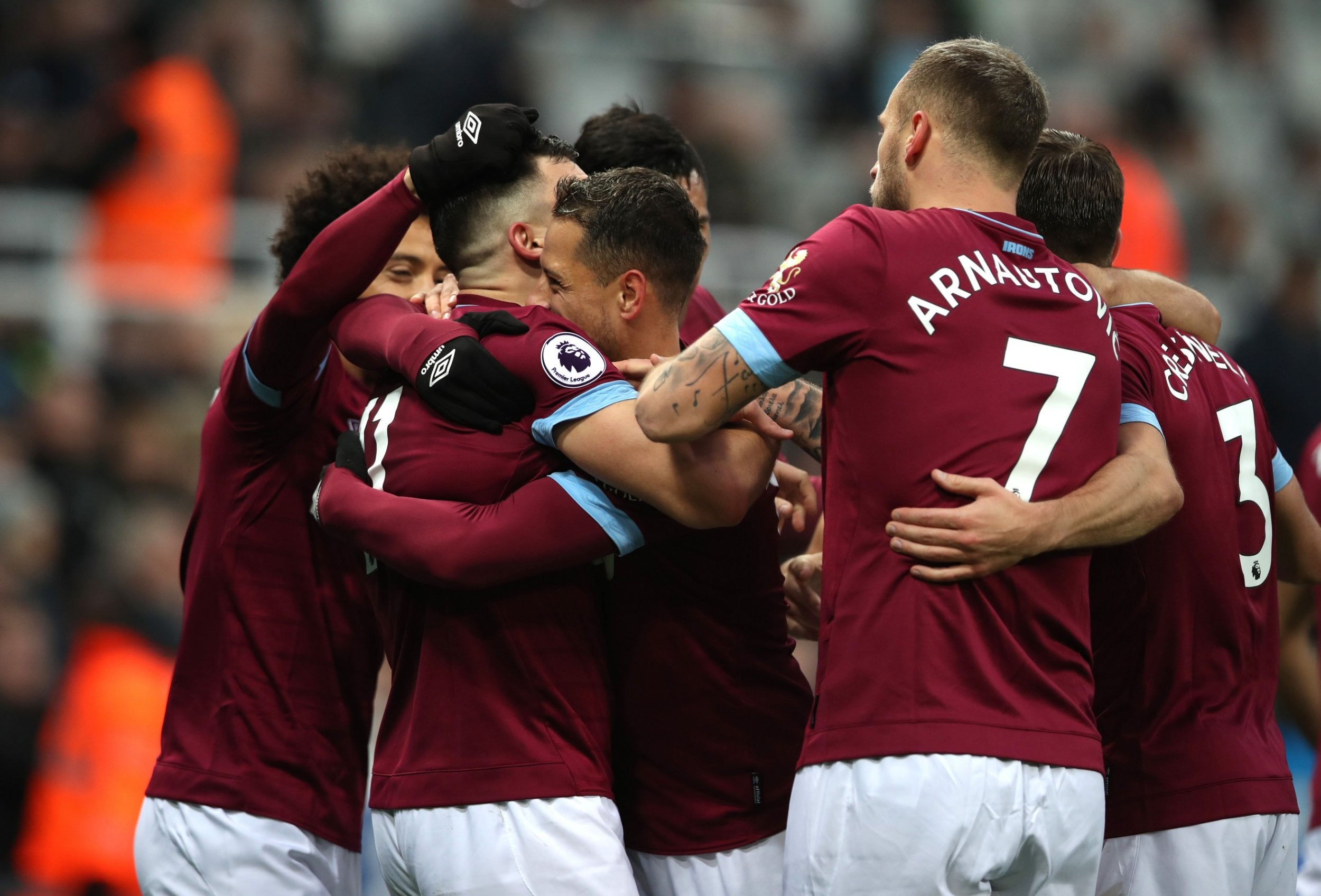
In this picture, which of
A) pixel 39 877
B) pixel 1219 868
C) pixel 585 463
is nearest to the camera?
pixel 585 463

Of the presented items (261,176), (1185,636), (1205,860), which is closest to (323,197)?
(1185,636)

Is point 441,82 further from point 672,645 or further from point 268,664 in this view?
point 672,645

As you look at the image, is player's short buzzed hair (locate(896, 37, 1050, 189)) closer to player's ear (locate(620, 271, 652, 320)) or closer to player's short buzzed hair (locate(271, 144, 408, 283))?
player's ear (locate(620, 271, 652, 320))

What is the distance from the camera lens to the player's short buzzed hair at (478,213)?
3.49 metres

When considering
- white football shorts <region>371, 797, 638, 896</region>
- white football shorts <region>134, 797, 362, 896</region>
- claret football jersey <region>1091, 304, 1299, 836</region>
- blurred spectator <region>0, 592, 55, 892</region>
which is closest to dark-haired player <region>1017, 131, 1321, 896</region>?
claret football jersey <region>1091, 304, 1299, 836</region>

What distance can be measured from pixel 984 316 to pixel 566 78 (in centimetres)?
859

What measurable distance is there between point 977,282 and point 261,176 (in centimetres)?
704

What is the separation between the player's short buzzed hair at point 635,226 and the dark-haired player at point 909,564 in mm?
385

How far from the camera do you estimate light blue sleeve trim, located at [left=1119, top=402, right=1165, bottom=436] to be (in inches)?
133

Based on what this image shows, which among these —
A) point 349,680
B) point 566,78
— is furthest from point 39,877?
point 566,78

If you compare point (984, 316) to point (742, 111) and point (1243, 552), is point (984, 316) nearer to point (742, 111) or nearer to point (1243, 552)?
point (1243, 552)

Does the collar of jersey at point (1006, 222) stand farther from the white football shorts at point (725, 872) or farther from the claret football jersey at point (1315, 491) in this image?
the claret football jersey at point (1315, 491)

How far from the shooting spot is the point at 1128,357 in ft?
11.6

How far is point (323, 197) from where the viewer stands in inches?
164
